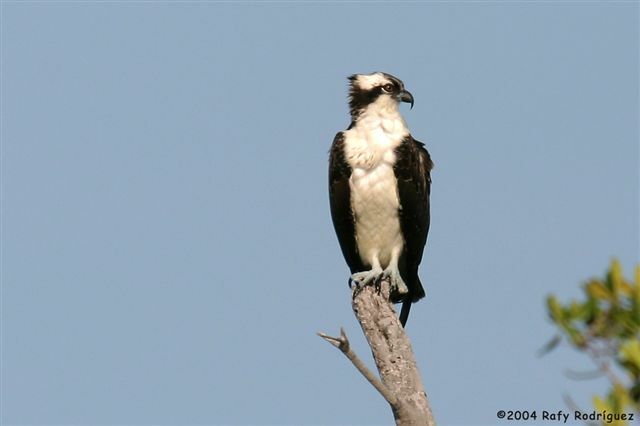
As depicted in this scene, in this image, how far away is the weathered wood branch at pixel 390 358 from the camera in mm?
7279

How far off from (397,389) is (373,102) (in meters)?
3.46

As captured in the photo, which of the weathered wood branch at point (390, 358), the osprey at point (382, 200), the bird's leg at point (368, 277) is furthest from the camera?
the osprey at point (382, 200)

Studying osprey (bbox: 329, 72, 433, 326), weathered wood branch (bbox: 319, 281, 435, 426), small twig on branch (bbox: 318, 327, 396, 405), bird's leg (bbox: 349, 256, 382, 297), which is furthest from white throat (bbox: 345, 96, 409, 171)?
small twig on branch (bbox: 318, 327, 396, 405)

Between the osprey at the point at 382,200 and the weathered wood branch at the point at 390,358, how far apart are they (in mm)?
1073

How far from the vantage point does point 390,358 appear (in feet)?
26.2

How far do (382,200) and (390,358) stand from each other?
2.19 meters

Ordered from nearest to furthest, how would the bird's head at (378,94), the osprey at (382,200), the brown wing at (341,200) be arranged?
1. the osprey at (382,200)
2. the brown wing at (341,200)
3. the bird's head at (378,94)

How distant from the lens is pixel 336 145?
33.1 feet

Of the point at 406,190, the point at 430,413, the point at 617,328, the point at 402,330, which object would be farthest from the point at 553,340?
the point at 406,190

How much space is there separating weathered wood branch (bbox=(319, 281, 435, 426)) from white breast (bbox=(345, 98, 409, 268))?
1085 mm

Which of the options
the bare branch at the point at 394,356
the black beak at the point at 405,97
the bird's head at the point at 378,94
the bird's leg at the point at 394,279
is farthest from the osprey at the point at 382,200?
the bare branch at the point at 394,356

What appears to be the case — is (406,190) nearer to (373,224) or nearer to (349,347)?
(373,224)

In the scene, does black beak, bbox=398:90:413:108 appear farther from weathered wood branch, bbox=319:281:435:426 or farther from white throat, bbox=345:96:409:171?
weathered wood branch, bbox=319:281:435:426

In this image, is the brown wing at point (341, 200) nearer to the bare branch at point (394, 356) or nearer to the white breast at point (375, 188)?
the white breast at point (375, 188)
